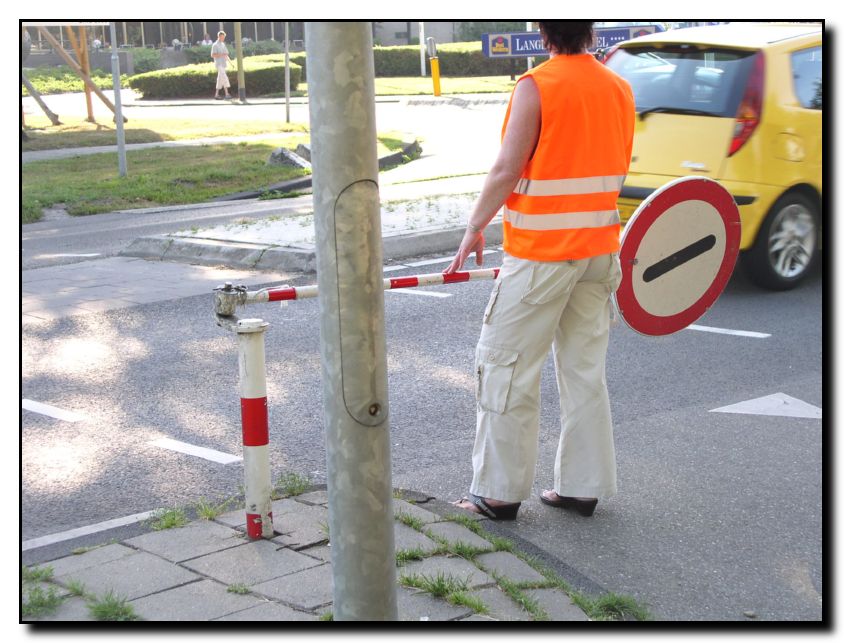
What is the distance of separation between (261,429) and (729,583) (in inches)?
68.2

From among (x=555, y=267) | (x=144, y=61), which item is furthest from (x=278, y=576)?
(x=144, y=61)

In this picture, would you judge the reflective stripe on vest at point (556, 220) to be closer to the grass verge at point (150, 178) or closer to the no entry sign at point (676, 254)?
the no entry sign at point (676, 254)

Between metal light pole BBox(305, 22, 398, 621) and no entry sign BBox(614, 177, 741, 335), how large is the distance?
5.64 ft

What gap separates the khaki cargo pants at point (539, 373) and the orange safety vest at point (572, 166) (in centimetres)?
9

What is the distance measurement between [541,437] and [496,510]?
128 cm

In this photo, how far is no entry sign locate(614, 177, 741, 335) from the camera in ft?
14.6

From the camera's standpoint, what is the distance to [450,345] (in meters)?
7.25

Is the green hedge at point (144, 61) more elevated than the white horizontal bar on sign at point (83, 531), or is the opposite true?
the green hedge at point (144, 61)

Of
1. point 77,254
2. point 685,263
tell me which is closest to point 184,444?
point 685,263

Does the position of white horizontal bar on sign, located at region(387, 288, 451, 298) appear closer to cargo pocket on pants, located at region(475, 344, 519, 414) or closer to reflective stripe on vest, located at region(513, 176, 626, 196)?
cargo pocket on pants, located at region(475, 344, 519, 414)

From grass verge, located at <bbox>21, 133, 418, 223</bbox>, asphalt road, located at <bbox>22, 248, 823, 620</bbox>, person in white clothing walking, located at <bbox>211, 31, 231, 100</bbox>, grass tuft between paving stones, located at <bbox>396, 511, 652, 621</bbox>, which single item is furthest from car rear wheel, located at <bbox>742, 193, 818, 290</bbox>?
person in white clothing walking, located at <bbox>211, 31, 231, 100</bbox>

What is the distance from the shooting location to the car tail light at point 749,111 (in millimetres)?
8234

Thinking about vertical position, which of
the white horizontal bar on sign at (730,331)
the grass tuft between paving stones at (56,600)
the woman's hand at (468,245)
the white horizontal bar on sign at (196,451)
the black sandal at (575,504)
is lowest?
the black sandal at (575,504)

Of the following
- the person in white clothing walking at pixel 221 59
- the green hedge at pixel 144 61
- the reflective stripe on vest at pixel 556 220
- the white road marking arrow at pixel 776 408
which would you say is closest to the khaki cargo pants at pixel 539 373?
the reflective stripe on vest at pixel 556 220
